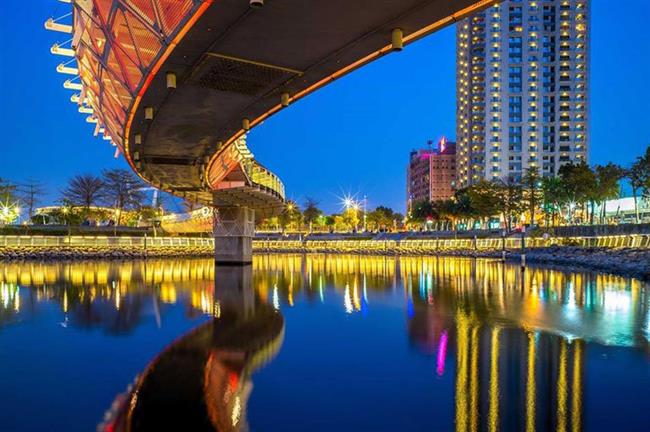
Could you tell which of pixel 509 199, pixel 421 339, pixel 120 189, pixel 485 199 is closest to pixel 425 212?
pixel 485 199

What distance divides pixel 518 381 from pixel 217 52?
1014 centimetres

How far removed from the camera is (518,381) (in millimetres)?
11477

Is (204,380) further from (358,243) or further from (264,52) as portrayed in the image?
(358,243)

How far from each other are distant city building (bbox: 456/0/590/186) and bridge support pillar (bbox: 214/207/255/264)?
126 metres

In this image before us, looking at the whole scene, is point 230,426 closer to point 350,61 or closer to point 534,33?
point 350,61

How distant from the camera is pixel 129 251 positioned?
71562mm

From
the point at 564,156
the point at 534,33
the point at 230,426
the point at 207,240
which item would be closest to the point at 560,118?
the point at 564,156

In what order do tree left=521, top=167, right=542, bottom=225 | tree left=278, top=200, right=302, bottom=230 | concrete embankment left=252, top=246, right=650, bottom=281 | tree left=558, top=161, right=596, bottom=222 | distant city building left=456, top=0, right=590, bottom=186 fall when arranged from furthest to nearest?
1. tree left=278, top=200, right=302, bottom=230
2. distant city building left=456, top=0, right=590, bottom=186
3. tree left=521, top=167, right=542, bottom=225
4. tree left=558, top=161, right=596, bottom=222
5. concrete embankment left=252, top=246, right=650, bottom=281

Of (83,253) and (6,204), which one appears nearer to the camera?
(83,253)

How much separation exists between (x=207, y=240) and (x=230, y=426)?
82.5m

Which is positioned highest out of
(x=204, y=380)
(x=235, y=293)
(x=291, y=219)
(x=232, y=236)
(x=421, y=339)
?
(x=291, y=219)

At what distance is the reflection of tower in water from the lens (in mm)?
9070

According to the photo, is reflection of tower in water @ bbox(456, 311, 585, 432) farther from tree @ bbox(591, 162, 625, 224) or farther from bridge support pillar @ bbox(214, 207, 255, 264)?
tree @ bbox(591, 162, 625, 224)

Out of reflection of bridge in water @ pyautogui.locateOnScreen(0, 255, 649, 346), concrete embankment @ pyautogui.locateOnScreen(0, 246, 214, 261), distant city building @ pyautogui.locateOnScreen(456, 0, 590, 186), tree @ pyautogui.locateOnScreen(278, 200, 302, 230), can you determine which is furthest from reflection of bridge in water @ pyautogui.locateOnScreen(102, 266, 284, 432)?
distant city building @ pyautogui.locateOnScreen(456, 0, 590, 186)
